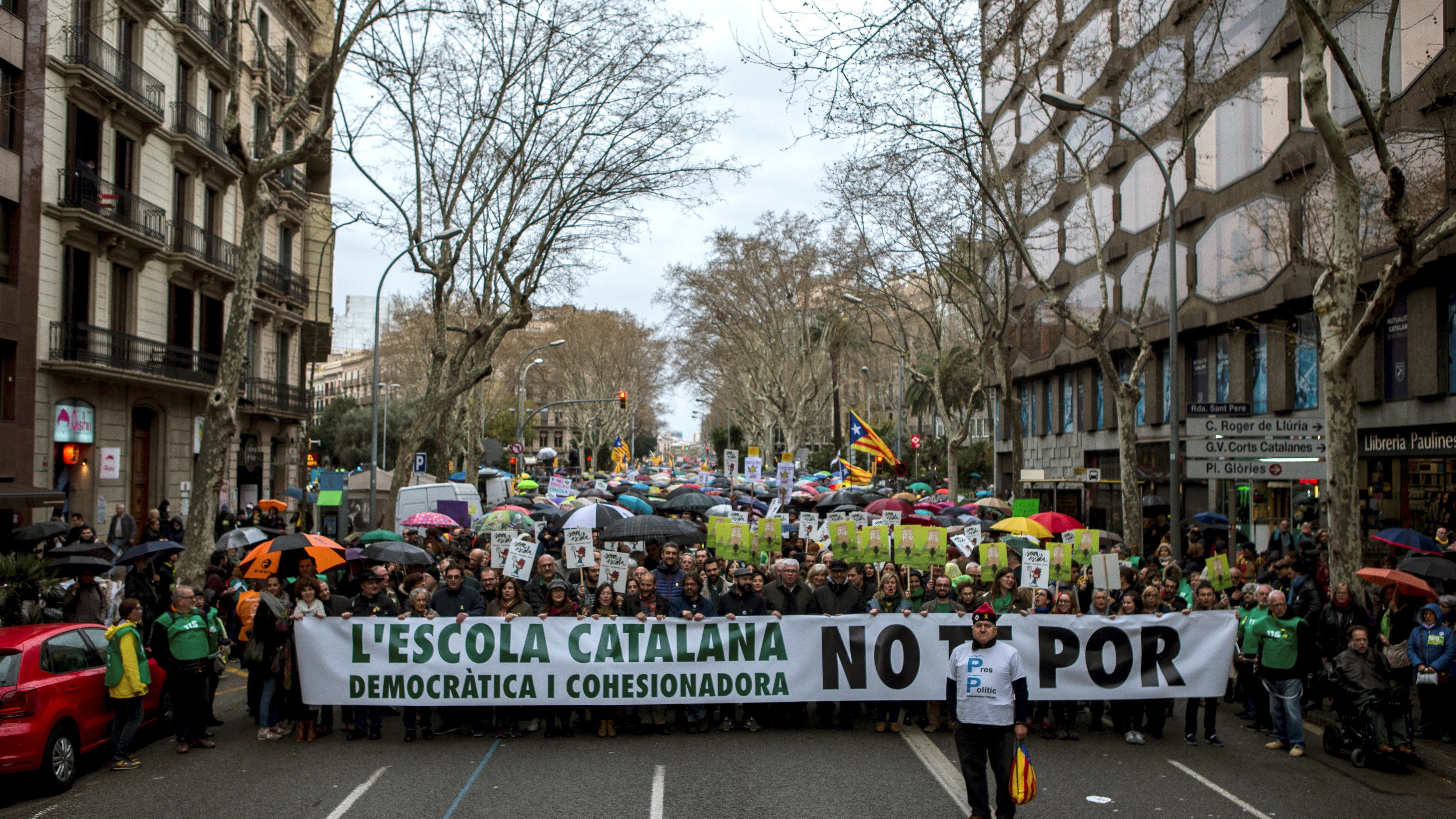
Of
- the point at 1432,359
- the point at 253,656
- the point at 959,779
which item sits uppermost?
the point at 1432,359

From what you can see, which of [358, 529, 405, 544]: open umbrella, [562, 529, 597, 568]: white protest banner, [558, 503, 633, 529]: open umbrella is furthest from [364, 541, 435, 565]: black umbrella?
[558, 503, 633, 529]: open umbrella

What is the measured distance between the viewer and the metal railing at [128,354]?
24484 millimetres

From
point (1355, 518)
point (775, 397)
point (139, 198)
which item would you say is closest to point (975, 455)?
point (775, 397)

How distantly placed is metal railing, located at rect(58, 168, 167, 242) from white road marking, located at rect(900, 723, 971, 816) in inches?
840

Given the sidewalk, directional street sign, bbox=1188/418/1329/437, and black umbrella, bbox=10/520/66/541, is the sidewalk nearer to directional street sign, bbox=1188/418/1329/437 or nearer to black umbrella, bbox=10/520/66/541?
directional street sign, bbox=1188/418/1329/437

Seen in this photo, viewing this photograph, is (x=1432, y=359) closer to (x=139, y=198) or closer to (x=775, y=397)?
(x=139, y=198)

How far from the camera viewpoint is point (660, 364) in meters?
89.7

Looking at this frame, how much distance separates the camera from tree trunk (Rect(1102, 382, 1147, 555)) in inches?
866

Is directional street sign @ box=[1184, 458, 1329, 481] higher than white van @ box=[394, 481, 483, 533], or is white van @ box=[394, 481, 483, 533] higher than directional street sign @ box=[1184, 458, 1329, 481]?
directional street sign @ box=[1184, 458, 1329, 481]

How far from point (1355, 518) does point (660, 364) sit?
255 feet

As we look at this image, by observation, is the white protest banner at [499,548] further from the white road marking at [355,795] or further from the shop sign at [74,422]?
the shop sign at [74,422]

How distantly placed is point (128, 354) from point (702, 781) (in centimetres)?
2304

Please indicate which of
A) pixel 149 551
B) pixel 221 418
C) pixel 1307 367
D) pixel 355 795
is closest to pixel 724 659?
pixel 355 795

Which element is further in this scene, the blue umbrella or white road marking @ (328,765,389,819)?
the blue umbrella
